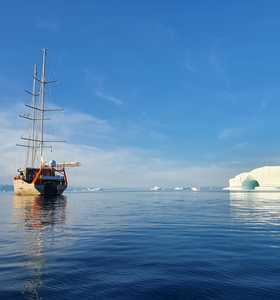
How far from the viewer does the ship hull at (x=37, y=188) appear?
3056 inches

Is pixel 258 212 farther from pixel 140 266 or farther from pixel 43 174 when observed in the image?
pixel 43 174

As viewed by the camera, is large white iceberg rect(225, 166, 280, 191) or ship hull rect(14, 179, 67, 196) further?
large white iceberg rect(225, 166, 280, 191)

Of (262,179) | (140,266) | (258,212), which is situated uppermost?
(262,179)

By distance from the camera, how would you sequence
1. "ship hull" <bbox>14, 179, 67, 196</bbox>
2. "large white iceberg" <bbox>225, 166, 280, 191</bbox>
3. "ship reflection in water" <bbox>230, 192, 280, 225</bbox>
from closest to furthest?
"ship reflection in water" <bbox>230, 192, 280, 225</bbox>
"ship hull" <bbox>14, 179, 67, 196</bbox>
"large white iceberg" <bbox>225, 166, 280, 191</bbox>

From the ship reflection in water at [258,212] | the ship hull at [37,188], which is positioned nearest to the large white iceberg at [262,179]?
the ship reflection in water at [258,212]

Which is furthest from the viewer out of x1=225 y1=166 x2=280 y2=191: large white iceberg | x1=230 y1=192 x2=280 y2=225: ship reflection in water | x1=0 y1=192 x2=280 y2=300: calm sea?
x1=225 y1=166 x2=280 y2=191: large white iceberg

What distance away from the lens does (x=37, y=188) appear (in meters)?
77.2

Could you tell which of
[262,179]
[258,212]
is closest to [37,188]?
[258,212]

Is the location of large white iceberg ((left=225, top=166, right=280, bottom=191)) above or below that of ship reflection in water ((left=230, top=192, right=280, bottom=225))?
above

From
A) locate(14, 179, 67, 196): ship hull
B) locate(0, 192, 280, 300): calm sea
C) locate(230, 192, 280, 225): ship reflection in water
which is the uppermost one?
locate(14, 179, 67, 196): ship hull

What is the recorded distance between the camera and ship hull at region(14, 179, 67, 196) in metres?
77.6

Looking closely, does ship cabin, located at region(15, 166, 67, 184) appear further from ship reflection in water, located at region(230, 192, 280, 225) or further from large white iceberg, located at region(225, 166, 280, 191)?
large white iceberg, located at region(225, 166, 280, 191)

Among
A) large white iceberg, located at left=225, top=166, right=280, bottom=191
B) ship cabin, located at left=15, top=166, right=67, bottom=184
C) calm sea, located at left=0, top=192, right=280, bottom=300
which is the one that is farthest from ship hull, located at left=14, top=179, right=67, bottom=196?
large white iceberg, located at left=225, top=166, right=280, bottom=191

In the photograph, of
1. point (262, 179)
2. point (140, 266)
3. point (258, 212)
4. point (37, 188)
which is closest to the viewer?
point (140, 266)
